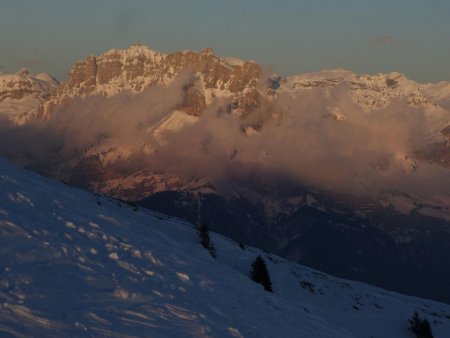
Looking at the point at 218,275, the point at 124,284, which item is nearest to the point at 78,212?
the point at 218,275

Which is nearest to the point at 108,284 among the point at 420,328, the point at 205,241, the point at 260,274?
the point at 260,274

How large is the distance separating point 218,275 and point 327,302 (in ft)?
59.1

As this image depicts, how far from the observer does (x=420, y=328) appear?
→ 166ft

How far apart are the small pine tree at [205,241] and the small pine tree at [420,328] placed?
13688 millimetres

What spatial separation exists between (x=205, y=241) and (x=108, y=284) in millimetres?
24914

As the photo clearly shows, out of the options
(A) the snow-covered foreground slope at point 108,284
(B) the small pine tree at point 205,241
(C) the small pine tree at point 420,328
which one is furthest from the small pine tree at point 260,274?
(C) the small pine tree at point 420,328

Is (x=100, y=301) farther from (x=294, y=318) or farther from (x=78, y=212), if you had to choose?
(x=78, y=212)

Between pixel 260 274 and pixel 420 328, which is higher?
pixel 420 328

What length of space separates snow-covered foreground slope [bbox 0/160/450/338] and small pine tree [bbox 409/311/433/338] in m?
4.16

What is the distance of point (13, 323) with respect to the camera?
22516 millimetres

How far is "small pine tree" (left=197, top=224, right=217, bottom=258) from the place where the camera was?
170 ft

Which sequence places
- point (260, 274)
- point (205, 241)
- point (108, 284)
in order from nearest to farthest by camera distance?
point (108, 284)
point (260, 274)
point (205, 241)

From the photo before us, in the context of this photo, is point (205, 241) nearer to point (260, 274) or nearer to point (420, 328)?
point (260, 274)

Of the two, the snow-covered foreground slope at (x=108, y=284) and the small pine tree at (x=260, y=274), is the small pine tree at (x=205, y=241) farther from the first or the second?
the snow-covered foreground slope at (x=108, y=284)
